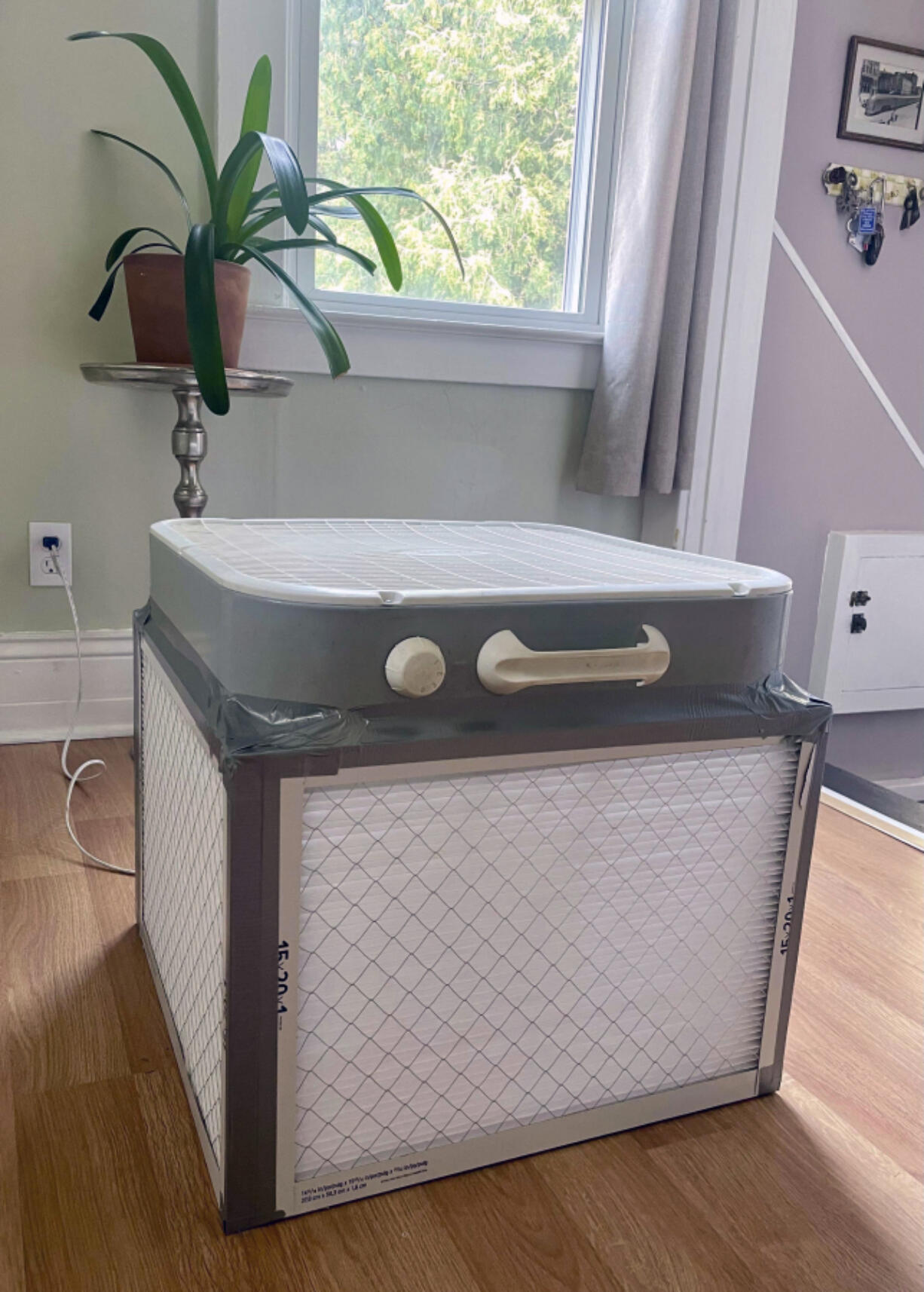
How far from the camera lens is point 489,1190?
0.78 metres

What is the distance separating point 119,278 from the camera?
178 centimetres

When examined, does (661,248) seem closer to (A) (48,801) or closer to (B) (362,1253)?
(A) (48,801)

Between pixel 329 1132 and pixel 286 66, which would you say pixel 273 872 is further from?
pixel 286 66

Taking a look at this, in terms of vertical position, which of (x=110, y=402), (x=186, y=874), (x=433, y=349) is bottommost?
(x=186, y=874)

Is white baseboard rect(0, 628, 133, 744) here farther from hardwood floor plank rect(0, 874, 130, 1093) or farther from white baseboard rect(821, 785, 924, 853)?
white baseboard rect(821, 785, 924, 853)

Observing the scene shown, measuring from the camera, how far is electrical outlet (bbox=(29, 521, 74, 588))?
5.94 ft

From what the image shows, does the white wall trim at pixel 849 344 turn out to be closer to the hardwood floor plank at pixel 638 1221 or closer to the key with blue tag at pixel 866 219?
the key with blue tag at pixel 866 219

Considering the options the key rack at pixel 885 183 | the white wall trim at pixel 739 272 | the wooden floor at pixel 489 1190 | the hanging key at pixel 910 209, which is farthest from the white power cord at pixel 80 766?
the hanging key at pixel 910 209

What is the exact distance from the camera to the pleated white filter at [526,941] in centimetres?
72

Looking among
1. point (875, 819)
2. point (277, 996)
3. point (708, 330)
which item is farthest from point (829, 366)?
point (277, 996)

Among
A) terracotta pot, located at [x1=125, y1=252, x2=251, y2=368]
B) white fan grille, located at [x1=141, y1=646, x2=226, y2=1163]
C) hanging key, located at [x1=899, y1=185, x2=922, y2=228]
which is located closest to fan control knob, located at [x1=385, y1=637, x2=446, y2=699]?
white fan grille, located at [x1=141, y1=646, x2=226, y2=1163]

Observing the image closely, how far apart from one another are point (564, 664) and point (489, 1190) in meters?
0.42

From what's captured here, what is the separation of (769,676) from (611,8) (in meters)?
1.83

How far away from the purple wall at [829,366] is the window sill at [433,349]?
0.57 m
